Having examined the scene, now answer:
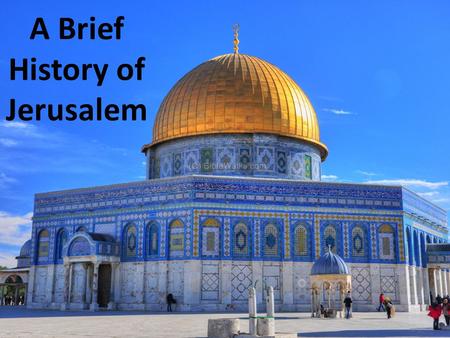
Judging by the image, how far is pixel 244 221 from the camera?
26.8 metres

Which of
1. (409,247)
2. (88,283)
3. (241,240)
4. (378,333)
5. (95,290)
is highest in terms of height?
(241,240)

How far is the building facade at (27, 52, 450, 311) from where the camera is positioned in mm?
26406

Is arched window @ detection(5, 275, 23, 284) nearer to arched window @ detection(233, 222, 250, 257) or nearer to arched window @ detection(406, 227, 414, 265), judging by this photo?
arched window @ detection(233, 222, 250, 257)

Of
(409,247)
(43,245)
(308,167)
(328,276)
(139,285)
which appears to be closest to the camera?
(328,276)

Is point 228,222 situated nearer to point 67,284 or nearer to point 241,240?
point 241,240

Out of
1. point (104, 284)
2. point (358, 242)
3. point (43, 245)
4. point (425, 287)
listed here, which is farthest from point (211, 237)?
point (425, 287)

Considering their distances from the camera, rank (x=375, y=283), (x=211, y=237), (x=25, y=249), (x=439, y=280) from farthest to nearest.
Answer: (x=25, y=249) < (x=439, y=280) < (x=375, y=283) < (x=211, y=237)

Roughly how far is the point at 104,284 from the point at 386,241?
1342cm

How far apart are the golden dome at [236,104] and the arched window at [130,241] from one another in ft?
18.7

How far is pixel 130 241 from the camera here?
28.0 meters

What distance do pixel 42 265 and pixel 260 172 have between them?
11917 millimetres

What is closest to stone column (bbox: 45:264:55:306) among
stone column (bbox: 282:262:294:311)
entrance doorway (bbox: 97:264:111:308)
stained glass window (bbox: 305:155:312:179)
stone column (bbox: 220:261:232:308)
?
entrance doorway (bbox: 97:264:111:308)

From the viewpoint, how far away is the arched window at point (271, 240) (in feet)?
88.2

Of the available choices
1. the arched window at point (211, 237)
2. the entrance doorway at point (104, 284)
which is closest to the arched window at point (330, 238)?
the arched window at point (211, 237)
